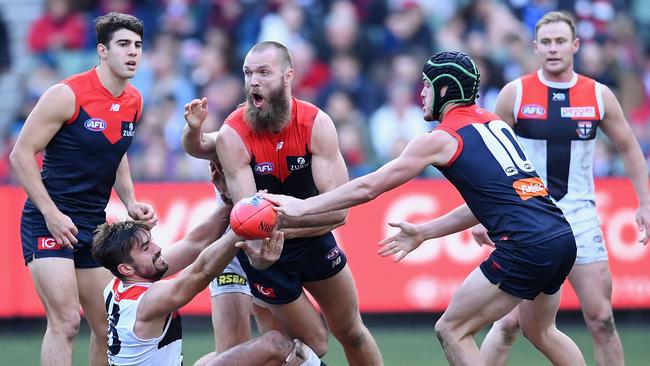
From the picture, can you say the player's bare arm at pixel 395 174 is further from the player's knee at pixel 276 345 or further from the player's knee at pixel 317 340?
the player's knee at pixel 317 340

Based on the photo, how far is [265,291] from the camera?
304 inches

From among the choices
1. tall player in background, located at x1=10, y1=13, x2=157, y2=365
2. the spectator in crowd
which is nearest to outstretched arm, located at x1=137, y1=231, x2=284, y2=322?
tall player in background, located at x1=10, y1=13, x2=157, y2=365

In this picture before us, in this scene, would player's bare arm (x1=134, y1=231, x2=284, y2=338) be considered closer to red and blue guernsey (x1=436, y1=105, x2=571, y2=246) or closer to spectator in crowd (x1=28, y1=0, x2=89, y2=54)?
red and blue guernsey (x1=436, y1=105, x2=571, y2=246)

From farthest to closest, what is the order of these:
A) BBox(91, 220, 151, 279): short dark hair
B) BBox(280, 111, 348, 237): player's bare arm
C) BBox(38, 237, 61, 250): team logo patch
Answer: BBox(38, 237, 61, 250): team logo patch → BBox(280, 111, 348, 237): player's bare arm → BBox(91, 220, 151, 279): short dark hair

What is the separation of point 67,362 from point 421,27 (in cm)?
849

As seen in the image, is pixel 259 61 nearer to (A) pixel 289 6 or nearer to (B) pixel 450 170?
(B) pixel 450 170

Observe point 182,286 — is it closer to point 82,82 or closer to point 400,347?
point 82,82

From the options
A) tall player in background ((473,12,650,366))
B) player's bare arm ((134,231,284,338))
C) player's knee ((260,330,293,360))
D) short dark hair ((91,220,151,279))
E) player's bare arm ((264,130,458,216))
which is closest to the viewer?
player's bare arm ((134,231,284,338))

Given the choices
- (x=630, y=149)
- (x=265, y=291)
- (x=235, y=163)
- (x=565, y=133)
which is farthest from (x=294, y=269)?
(x=630, y=149)

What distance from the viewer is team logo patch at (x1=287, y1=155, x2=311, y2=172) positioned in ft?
24.8

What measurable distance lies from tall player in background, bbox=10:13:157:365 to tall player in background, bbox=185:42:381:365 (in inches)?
34.6

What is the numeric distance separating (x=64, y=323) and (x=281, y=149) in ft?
6.57

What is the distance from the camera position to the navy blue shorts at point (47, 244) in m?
7.84

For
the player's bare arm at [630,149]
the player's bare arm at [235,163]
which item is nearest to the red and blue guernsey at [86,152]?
the player's bare arm at [235,163]
